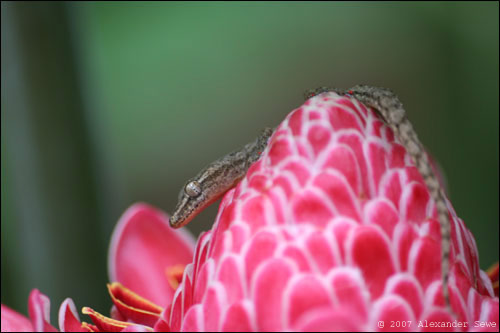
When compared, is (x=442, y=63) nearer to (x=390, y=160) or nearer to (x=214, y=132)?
(x=214, y=132)

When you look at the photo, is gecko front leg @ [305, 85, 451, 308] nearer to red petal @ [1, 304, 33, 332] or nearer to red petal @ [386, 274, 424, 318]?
red petal @ [386, 274, 424, 318]

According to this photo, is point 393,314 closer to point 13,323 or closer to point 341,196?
point 341,196

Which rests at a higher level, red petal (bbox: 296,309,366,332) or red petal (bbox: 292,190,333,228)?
red petal (bbox: 292,190,333,228)

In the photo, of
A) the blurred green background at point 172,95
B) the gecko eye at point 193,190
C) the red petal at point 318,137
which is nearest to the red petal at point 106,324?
the red petal at point 318,137

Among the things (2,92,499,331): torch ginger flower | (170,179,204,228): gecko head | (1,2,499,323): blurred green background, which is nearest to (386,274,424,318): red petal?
(2,92,499,331): torch ginger flower

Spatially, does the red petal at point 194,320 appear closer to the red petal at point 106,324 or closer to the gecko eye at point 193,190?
the red petal at point 106,324
